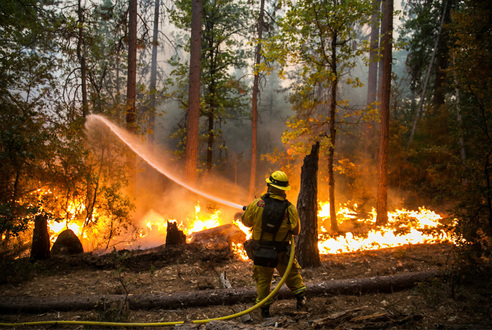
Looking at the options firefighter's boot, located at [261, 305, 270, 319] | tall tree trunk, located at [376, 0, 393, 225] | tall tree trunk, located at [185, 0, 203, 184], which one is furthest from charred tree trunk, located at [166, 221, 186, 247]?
tall tree trunk, located at [376, 0, 393, 225]

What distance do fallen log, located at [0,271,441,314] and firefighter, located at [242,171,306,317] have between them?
1.69ft

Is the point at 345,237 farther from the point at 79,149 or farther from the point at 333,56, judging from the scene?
the point at 79,149

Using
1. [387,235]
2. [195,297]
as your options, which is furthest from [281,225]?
[387,235]

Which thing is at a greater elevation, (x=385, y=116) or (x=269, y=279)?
(x=385, y=116)

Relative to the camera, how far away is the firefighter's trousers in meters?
4.75

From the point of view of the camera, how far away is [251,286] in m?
5.61

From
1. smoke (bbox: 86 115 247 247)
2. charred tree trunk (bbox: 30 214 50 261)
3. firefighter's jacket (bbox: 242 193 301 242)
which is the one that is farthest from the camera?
smoke (bbox: 86 115 247 247)

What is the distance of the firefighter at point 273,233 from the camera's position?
476cm

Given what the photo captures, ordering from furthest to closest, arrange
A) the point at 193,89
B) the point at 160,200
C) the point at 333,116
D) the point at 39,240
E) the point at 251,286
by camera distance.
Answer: the point at 160,200, the point at 193,89, the point at 333,116, the point at 39,240, the point at 251,286

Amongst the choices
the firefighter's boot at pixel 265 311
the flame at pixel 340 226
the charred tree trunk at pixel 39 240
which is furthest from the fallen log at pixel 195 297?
the charred tree trunk at pixel 39 240

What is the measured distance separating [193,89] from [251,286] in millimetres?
9204

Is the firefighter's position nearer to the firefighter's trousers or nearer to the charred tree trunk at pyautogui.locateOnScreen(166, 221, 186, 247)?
the firefighter's trousers

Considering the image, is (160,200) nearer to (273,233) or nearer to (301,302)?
(273,233)

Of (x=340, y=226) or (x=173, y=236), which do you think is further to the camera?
(x=340, y=226)
